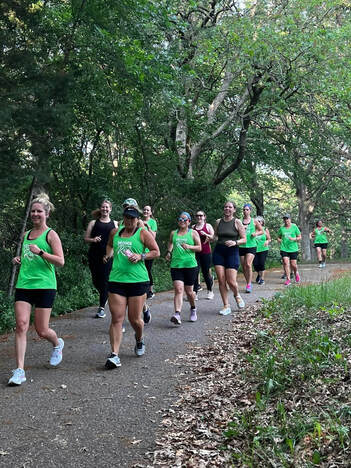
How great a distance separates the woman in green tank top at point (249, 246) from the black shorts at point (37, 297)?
715cm

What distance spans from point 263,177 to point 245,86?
336 inches

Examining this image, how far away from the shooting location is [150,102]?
14.7m

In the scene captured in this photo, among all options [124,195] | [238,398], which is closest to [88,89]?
[124,195]

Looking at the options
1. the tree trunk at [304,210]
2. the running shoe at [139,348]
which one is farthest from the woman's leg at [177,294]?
the tree trunk at [304,210]

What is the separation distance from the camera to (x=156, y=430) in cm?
408

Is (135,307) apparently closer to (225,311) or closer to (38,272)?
(38,272)

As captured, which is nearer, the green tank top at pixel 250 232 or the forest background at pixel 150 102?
the forest background at pixel 150 102

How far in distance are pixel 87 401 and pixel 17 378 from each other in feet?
3.09

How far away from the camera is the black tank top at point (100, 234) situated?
831 centimetres

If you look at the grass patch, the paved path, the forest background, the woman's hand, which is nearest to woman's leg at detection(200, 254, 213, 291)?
the forest background

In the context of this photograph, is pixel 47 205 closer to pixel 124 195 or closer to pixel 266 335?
pixel 266 335

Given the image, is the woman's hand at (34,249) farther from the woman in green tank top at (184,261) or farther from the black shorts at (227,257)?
the black shorts at (227,257)

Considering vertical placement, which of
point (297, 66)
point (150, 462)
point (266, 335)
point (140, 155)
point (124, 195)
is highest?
point (297, 66)

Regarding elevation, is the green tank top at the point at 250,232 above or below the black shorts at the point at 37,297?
above
